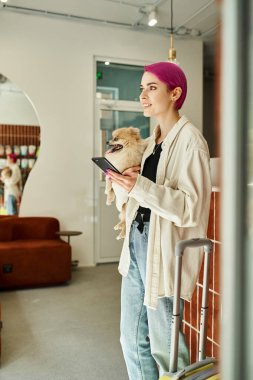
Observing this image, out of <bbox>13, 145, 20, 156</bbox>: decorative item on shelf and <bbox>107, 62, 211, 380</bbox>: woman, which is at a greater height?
<bbox>13, 145, 20, 156</bbox>: decorative item on shelf

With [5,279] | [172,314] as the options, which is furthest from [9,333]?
[172,314]

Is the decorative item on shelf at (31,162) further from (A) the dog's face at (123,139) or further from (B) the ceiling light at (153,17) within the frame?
(A) the dog's face at (123,139)

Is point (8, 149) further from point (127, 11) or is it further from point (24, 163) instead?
point (127, 11)

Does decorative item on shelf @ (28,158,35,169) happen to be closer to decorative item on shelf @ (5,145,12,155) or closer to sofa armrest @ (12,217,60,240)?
decorative item on shelf @ (5,145,12,155)

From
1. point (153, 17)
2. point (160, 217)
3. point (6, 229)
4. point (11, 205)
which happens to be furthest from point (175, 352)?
point (153, 17)

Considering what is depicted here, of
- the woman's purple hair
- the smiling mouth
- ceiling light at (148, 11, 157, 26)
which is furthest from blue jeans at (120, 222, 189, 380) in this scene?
ceiling light at (148, 11, 157, 26)

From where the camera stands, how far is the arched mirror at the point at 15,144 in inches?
180

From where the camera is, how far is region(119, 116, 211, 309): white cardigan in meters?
1.17

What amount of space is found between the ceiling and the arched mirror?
40.6 inches

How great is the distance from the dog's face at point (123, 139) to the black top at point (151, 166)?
14 centimetres

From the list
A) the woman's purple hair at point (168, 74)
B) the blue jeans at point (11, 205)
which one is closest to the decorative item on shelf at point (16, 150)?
the blue jeans at point (11, 205)

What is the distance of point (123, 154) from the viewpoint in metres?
1.49

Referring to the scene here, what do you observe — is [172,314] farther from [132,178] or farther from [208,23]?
[208,23]

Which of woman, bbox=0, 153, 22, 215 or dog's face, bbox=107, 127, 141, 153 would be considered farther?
woman, bbox=0, 153, 22, 215
